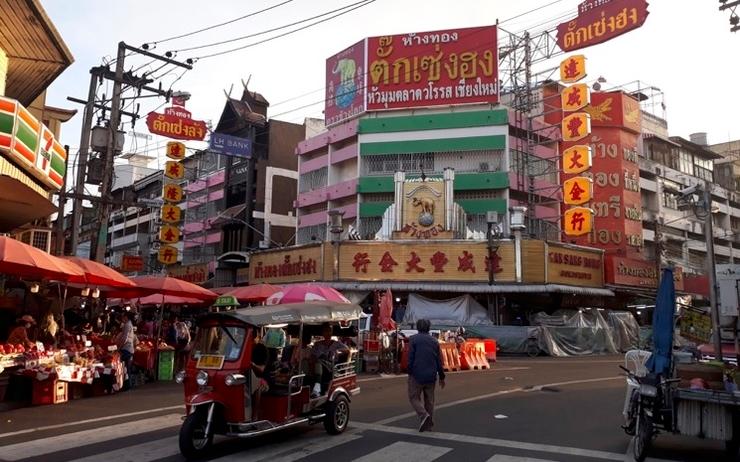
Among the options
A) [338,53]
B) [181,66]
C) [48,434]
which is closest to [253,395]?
[48,434]

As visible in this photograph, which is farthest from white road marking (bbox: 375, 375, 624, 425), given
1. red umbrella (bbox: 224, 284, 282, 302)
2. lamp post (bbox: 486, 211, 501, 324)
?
lamp post (bbox: 486, 211, 501, 324)

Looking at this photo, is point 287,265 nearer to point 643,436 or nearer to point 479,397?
point 479,397

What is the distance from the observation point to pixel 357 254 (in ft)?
104

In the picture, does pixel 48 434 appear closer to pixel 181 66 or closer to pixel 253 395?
pixel 253 395

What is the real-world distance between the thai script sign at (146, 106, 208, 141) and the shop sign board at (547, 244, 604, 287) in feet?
62.6

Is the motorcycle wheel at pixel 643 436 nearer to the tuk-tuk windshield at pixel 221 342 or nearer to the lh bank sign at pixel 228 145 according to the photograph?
the tuk-tuk windshield at pixel 221 342

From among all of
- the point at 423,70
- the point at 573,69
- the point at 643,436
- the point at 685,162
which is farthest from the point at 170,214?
the point at 685,162

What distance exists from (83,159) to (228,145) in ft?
38.2

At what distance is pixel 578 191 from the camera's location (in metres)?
32.7

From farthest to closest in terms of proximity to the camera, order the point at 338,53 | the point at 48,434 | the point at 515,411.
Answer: the point at 338,53, the point at 515,411, the point at 48,434

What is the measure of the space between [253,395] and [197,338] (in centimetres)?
112

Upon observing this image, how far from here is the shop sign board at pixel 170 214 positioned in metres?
32.2

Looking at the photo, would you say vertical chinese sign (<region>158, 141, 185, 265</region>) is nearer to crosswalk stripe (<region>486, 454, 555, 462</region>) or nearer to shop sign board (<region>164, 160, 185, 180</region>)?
shop sign board (<region>164, 160, 185, 180</region>)

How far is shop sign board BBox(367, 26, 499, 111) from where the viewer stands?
3747 cm
